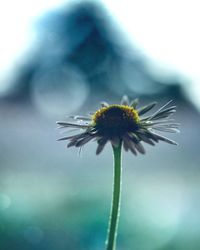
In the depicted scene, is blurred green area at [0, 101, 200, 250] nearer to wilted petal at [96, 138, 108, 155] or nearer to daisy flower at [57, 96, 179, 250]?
daisy flower at [57, 96, 179, 250]

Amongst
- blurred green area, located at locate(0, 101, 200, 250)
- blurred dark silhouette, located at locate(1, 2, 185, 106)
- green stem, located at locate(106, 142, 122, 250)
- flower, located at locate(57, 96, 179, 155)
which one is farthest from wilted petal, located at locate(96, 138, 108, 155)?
blurred dark silhouette, located at locate(1, 2, 185, 106)

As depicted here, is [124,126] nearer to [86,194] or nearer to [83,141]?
[83,141]

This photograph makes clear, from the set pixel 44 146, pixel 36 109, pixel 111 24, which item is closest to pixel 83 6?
pixel 111 24

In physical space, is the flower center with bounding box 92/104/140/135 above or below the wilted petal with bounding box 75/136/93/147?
above

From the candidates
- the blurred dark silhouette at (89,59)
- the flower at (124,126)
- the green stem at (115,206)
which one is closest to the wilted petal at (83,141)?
the flower at (124,126)

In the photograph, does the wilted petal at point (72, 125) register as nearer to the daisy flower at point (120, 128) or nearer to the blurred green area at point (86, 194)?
the daisy flower at point (120, 128)

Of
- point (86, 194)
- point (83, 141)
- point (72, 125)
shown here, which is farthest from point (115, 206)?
point (86, 194)

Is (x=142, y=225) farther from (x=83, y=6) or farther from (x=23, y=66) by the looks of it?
(x=83, y=6)

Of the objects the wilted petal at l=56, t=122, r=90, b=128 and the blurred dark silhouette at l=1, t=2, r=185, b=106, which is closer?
the wilted petal at l=56, t=122, r=90, b=128
